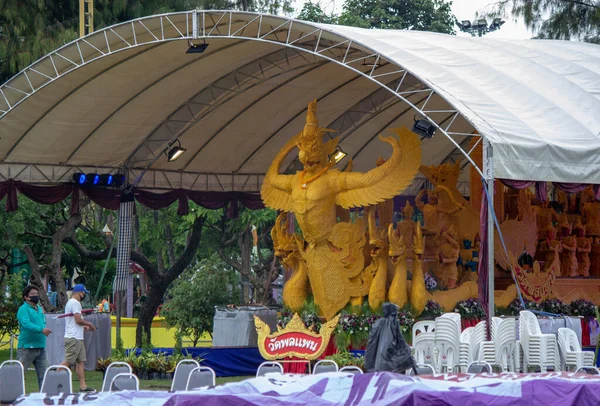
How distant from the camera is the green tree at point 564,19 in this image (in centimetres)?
2808

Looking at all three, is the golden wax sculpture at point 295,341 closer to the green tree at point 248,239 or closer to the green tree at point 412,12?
the green tree at point 248,239

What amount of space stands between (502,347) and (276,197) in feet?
16.1

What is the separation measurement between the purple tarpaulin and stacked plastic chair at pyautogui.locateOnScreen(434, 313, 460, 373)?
16.1 ft

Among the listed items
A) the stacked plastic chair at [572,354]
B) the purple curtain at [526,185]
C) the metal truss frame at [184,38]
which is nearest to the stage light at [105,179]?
the metal truss frame at [184,38]

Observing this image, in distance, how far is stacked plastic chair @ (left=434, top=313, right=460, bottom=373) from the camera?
45.2 ft

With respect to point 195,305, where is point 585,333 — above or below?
below

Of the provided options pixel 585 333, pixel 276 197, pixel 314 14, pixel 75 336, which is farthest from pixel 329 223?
pixel 314 14

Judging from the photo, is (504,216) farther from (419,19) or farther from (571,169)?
(419,19)

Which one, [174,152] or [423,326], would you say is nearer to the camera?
[423,326]

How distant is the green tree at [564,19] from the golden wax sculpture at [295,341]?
14.9 m

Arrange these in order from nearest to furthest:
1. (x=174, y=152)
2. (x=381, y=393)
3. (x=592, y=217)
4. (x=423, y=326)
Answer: (x=381, y=393), (x=423, y=326), (x=592, y=217), (x=174, y=152)

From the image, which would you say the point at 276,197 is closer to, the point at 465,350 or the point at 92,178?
the point at 465,350

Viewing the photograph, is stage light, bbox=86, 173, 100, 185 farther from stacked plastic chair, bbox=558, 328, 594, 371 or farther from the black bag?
the black bag

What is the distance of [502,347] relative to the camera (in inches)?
548
